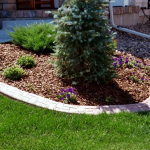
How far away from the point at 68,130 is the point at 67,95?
0.79 m

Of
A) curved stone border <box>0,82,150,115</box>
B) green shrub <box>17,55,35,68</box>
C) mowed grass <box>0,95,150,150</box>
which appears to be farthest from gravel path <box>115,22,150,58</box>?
mowed grass <box>0,95,150,150</box>

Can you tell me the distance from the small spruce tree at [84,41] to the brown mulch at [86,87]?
171 millimetres

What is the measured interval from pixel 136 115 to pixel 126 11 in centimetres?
600

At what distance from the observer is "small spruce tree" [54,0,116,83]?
4.33 metres

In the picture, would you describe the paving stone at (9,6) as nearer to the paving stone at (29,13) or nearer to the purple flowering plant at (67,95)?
the paving stone at (29,13)

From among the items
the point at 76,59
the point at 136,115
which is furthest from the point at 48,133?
the point at 76,59

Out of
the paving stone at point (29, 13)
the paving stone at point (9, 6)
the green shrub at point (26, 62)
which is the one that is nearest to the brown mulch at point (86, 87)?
the green shrub at point (26, 62)

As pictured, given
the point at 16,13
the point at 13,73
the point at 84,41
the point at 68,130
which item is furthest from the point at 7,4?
the point at 68,130

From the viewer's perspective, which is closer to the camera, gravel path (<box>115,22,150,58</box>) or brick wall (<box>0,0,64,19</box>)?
gravel path (<box>115,22,150,58</box>)

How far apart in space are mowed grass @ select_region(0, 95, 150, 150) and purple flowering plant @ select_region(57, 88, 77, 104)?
40 cm

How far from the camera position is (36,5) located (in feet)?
31.7

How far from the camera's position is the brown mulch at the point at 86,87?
4344mm

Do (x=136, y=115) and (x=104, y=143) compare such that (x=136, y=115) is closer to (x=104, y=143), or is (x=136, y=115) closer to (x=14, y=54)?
(x=104, y=143)

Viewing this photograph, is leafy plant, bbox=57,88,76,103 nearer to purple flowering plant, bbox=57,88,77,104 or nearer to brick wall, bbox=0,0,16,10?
purple flowering plant, bbox=57,88,77,104
